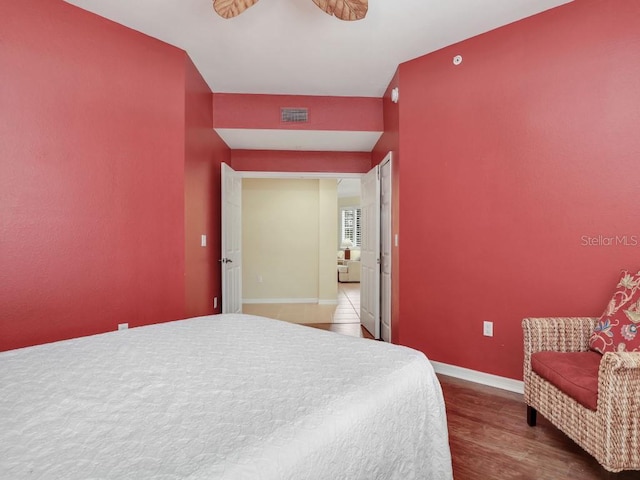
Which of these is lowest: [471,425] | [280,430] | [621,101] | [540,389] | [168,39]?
[471,425]

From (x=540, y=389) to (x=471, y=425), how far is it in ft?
1.50

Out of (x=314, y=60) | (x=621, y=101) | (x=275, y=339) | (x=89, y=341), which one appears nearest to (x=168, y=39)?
(x=314, y=60)

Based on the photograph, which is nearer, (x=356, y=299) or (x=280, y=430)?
(x=280, y=430)

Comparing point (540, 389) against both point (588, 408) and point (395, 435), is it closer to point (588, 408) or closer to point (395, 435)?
point (588, 408)

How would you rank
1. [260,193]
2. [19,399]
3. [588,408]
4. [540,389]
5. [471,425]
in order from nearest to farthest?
[19,399] → [588,408] → [540,389] → [471,425] → [260,193]

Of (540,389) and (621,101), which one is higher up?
(621,101)

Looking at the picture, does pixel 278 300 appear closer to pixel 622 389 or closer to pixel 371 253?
pixel 371 253

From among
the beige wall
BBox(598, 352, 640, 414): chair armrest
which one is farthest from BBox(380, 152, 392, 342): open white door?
the beige wall

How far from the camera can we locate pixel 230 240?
13.1 feet

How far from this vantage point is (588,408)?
1.52 m

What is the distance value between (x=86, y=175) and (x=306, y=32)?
6.43ft

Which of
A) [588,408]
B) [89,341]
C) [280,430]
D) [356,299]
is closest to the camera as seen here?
[280,430]

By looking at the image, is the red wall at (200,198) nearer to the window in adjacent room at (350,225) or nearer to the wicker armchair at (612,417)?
the wicker armchair at (612,417)

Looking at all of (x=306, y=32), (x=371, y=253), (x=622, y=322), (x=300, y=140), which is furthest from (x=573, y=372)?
(x=300, y=140)
